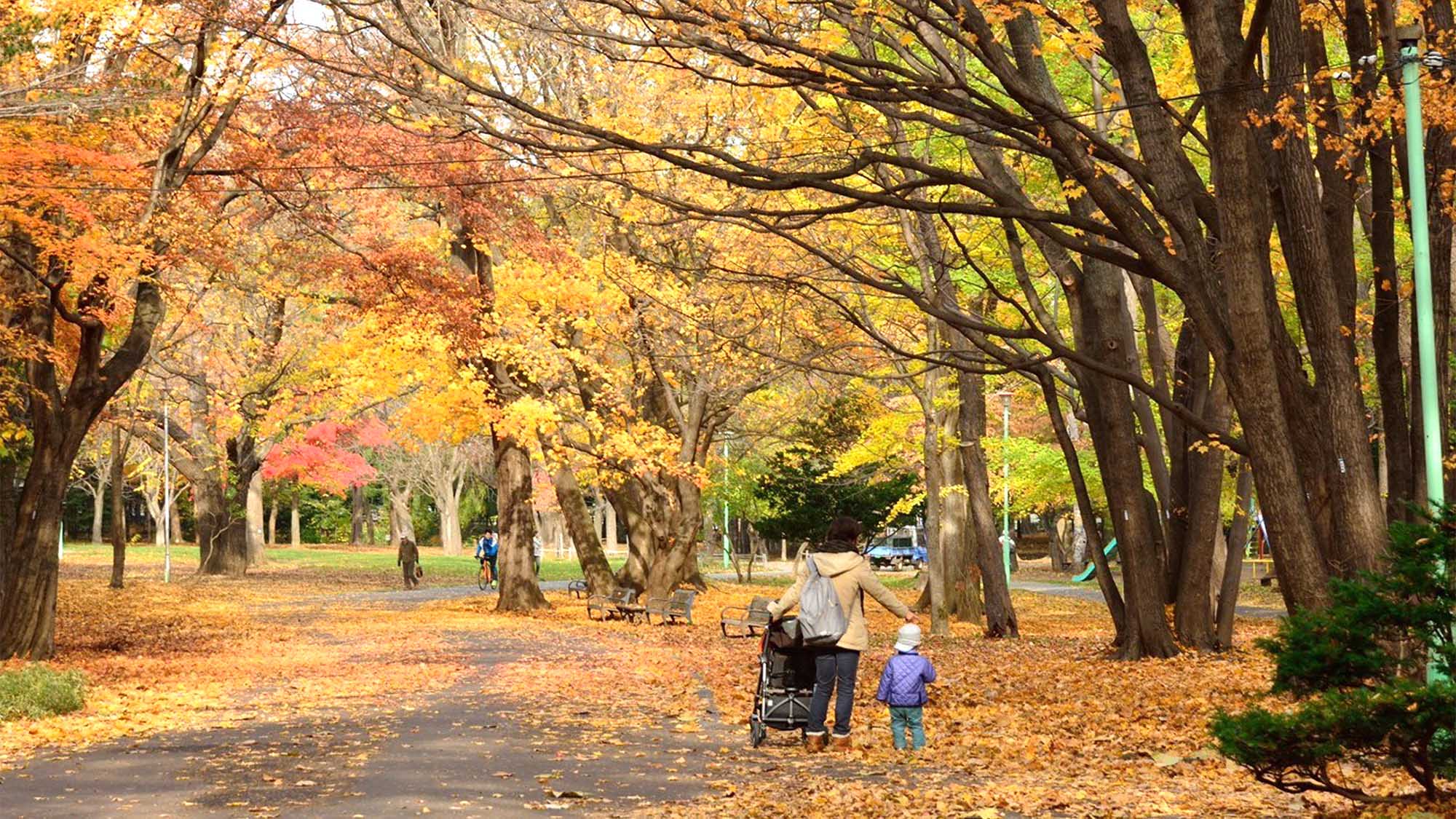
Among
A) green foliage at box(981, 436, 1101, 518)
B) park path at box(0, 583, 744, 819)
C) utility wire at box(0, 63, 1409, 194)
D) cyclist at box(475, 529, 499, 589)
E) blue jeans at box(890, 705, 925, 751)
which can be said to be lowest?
park path at box(0, 583, 744, 819)

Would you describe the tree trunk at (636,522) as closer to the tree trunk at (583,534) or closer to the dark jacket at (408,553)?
the tree trunk at (583,534)

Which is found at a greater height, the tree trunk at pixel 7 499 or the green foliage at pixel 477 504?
the green foliage at pixel 477 504

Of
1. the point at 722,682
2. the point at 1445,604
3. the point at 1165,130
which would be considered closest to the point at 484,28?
the point at 722,682

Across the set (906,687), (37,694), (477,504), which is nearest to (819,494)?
(477,504)

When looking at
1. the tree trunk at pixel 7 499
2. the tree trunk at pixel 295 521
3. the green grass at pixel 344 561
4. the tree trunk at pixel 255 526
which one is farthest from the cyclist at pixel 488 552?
the tree trunk at pixel 295 521

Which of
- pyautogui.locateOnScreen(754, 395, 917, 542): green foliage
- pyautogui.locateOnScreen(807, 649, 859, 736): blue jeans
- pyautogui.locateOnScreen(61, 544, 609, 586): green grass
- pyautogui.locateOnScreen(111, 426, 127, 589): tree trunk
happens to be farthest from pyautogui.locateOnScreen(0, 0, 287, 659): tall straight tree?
pyautogui.locateOnScreen(754, 395, 917, 542): green foliage

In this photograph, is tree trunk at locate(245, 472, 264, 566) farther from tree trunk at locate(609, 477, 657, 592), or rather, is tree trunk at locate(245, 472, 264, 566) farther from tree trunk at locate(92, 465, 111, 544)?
tree trunk at locate(609, 477, 657, 592)

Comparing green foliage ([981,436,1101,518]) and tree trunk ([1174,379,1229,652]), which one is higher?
green foliage ([981,436,1101,518])

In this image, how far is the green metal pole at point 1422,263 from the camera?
1302 centimetres

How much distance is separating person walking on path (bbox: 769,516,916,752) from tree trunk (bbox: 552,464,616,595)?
76.0 ft

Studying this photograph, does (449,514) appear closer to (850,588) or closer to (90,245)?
(90,245)

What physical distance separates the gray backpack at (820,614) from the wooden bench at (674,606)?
57.5ft

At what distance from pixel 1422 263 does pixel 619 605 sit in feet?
64.3

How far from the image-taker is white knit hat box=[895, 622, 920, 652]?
11578mm
